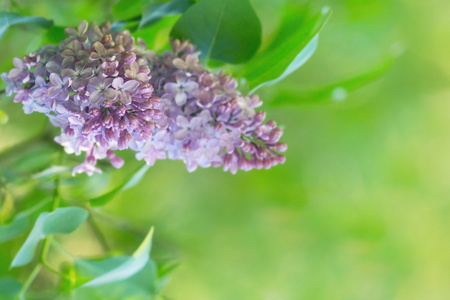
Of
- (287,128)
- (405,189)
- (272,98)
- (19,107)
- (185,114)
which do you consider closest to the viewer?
(185,114)

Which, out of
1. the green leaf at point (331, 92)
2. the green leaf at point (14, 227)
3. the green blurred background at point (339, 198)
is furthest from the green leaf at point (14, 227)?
the green blurred background at point (339, 198)

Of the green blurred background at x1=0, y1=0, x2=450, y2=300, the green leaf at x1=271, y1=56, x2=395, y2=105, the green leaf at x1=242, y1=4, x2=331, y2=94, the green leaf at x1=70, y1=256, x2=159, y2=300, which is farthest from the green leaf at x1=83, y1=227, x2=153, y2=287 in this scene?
the green blurred background at x1=0, y1=0, x2=450, y2=300

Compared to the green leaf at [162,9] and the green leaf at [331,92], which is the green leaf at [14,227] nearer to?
the green leaf at [162,9]

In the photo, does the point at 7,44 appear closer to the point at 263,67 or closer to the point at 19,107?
the point at 19,107

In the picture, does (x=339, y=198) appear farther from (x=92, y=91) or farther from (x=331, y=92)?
(x=92, y=91)

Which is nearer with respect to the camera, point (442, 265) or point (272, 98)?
point (272, 98)

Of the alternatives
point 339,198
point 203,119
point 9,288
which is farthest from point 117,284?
point 339,198

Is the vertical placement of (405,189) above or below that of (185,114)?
below

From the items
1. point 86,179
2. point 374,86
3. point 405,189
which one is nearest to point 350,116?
point 374,86
